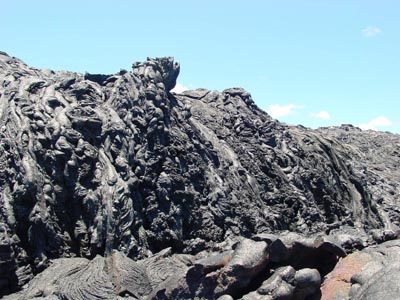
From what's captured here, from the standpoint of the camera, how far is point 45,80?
21.7 m

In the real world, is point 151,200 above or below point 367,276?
above

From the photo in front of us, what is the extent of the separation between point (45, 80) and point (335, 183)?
15.1m

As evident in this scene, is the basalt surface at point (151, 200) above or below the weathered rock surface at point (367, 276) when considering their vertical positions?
above

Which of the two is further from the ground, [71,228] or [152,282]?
[71,228]

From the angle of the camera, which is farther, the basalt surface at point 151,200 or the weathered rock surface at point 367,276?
the basalt surface at point 151,200

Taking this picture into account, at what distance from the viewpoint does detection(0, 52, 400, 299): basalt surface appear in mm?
12752

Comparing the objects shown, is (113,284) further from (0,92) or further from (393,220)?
(393,220)

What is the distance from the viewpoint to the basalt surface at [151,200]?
12.8m

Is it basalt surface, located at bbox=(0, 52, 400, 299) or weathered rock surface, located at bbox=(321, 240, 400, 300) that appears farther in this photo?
basalt surface, located at bbox=(0, 52, 400, 299)

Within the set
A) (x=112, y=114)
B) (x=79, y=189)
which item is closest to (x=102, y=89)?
(x=112, y=114)

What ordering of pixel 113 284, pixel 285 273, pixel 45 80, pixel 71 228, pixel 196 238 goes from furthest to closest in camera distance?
pixel 45 80
pixel 196 238
pixel 71 228
pixel 113 284
pixel 285 273

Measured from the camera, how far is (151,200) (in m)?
19.0

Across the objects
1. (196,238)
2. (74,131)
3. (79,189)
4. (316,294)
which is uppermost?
(74,131)

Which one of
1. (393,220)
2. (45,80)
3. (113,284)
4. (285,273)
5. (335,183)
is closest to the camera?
(285,273)
